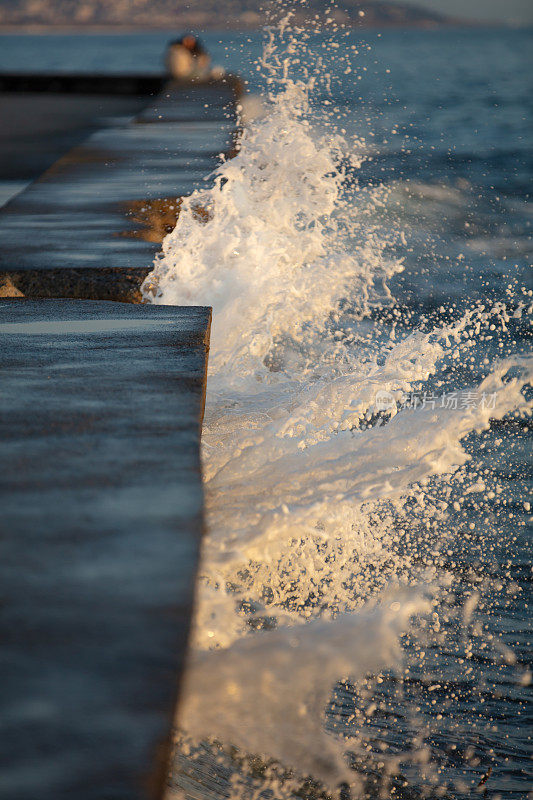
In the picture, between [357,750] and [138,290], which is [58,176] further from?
[357,750]

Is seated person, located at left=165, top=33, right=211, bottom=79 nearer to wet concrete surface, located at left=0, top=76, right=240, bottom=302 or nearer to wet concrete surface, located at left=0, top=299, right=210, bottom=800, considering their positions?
wet concrete surface, located at left=0, top=76, right=240, bottom=302

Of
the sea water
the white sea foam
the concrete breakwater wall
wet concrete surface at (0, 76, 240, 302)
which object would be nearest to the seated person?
wet concrete surface at (0, 76, 240, 302)

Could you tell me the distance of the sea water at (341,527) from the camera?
1.74 meters

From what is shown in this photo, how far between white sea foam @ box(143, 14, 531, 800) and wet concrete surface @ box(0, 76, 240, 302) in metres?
0.19

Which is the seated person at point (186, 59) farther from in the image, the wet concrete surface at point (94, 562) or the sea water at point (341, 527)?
the wet concrete surface at point (94, 562)

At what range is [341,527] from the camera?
2.46m

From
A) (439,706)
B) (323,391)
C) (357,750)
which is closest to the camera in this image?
(357,750)

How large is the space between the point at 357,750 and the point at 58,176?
431 cm

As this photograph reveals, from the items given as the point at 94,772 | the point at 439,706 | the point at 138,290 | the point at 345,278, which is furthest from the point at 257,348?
the point at 94,772

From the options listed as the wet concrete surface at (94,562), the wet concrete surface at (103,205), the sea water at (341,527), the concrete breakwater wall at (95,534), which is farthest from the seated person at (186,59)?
the wet concrete surface at (94,562)

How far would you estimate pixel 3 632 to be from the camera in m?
1.07

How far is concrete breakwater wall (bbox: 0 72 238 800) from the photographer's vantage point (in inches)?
36.0

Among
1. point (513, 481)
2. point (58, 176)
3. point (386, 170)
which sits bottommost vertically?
point (513, 481)

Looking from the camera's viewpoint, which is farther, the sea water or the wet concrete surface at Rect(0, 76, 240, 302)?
the wet concrete surface at Rect(0, 76, 240, 302)
